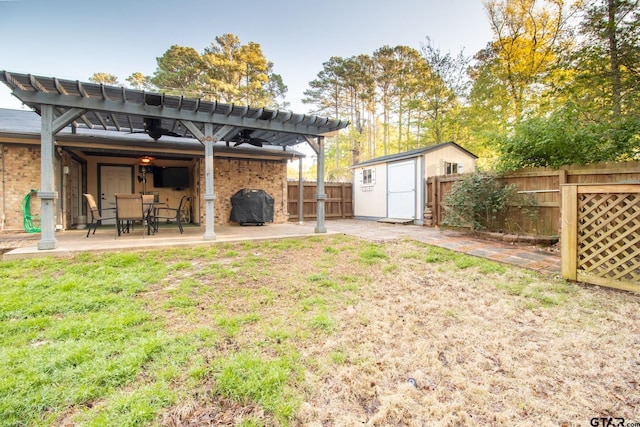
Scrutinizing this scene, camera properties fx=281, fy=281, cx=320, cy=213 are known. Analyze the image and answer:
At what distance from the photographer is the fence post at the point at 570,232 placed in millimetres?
3455

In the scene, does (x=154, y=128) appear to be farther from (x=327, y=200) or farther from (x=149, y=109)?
(x=327, y=200)

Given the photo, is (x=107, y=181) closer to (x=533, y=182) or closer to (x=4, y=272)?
(x=4, y=272)

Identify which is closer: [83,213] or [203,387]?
[203,387]

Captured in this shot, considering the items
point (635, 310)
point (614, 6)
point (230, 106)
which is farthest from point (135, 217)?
point (614, 6)

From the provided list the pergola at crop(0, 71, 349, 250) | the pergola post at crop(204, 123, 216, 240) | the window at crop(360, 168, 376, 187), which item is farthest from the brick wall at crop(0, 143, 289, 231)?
the window at crop(360, 168, 376, 187)

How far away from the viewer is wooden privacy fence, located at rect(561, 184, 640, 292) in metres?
3.12

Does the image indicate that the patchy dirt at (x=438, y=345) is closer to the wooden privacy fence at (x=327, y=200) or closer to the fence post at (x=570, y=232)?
the fence post at (x=570, y=232)

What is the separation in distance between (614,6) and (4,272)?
12.1m

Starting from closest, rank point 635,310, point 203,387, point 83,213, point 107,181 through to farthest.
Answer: point 203,387, point 635,310, point 83,213, point 107,181

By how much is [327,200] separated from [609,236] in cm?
983

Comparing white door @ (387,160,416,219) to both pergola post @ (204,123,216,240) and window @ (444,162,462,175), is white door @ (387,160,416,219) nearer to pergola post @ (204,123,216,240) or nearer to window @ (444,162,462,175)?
window @ (444,162,462,175)

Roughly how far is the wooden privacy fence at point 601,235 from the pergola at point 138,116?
4.67 m

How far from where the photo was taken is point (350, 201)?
1299 centimetres

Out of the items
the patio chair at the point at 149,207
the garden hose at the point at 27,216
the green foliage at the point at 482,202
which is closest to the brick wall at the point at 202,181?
the garden hose at the point at 27,216
